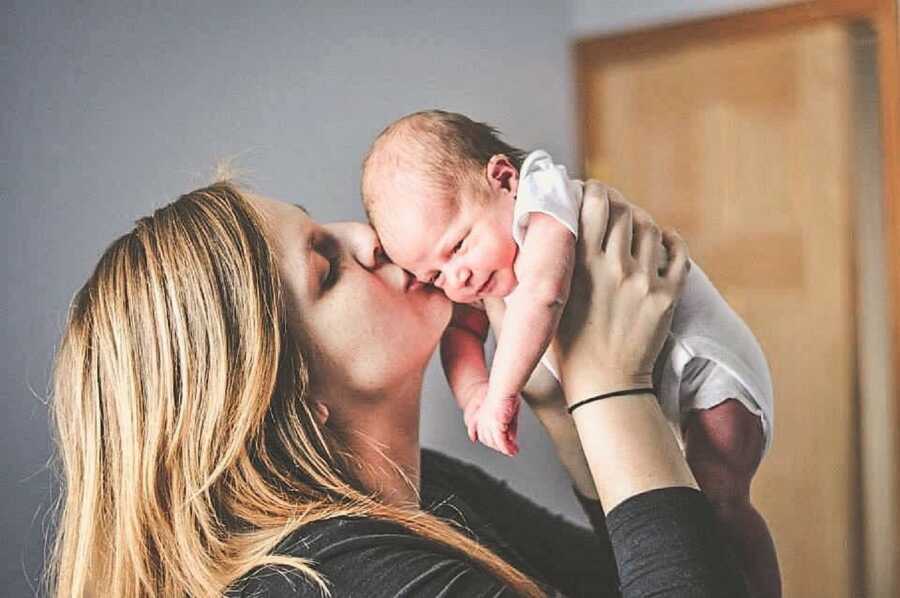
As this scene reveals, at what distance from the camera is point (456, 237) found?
991mm

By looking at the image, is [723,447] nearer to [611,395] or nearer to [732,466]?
[732,466]

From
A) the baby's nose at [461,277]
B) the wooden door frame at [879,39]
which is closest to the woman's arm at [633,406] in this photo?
the baby's nose at [461,277]

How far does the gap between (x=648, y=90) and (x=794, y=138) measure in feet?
1.23

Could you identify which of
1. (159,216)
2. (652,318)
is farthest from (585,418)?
(159,216)

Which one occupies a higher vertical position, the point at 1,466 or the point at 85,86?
the point at 85,86

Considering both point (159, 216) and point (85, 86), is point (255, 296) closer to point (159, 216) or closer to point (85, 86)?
point (159, 216)

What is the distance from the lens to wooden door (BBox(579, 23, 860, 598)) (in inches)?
94.0

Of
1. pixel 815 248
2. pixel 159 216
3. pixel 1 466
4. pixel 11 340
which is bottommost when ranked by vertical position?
pixel 815 248

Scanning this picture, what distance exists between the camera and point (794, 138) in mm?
2416

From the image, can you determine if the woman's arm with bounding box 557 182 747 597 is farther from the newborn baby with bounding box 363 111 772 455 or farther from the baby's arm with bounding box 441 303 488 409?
the baby's arm with bounding box 441 303 488 409

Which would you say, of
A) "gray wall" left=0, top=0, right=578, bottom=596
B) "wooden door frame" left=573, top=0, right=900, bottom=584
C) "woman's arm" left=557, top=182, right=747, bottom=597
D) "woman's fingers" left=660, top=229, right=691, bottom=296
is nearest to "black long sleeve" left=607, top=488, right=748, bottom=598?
"woman's arm" left=557, top=182, right=747, bottom=597

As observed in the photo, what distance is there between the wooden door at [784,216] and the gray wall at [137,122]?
100 centimetres

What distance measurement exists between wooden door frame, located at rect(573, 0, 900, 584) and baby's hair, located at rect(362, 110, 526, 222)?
151 cm

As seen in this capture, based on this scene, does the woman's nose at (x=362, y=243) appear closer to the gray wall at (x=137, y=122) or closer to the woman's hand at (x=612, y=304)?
the woman's hand at (x=612, y=304)
